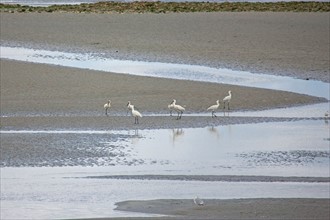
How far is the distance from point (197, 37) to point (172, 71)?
6.23m

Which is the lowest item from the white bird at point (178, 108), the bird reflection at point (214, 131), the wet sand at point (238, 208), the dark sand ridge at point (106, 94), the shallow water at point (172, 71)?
the wet sand at point (238, 208)

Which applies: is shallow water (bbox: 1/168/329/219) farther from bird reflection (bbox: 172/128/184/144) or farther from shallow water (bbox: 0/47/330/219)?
bird reflection (bbox: 172/128/184/144)

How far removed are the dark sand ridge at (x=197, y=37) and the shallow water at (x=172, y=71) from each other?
2.31ft

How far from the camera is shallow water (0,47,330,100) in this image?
21.2m

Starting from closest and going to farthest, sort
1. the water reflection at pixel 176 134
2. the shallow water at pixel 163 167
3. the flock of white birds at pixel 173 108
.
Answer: the shallow water at pixel 163 167, the water reflection at pixel 176 134, the flock of white birds at pixel 173 108

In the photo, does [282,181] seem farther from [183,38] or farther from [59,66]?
[183,38]

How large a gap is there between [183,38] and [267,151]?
1462 cm

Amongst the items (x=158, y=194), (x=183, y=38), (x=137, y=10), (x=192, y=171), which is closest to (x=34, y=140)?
(x=192, y=171)

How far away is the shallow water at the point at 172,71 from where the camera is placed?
21188mm

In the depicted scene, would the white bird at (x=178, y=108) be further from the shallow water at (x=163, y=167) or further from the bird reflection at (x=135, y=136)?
the bird reflection at (x=135, y=136)

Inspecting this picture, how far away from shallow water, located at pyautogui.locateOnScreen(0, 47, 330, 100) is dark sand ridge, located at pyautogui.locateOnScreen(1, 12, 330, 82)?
27.8 inches

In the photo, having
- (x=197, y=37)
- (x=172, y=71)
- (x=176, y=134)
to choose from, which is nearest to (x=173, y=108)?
(x=176, y=134)

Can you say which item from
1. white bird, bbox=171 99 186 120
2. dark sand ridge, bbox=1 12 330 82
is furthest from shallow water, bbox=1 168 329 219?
dark sand ridge, bbox=1 12 330 82

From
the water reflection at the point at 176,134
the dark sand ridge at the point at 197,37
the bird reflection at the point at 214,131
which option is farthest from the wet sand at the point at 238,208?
the dark sand ridge at the point at 197,37
